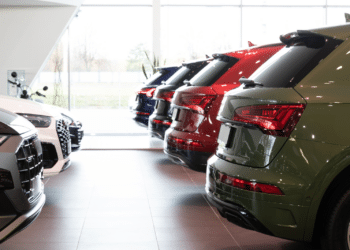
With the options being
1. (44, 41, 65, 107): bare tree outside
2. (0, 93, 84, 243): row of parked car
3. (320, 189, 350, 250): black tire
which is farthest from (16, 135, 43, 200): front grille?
(44, 41, 65, 107): bare tree outside

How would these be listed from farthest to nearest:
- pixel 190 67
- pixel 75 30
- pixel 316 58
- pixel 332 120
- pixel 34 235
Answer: pixel 75 30
pixel 190 67
pixel 34 235
pixel 316 58
pixel 332 120

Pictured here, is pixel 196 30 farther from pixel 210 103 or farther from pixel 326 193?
pixel 326 193

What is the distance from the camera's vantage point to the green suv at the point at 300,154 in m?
2.77

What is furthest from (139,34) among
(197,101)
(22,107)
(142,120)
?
(197,101)

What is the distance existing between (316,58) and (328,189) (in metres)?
0.82

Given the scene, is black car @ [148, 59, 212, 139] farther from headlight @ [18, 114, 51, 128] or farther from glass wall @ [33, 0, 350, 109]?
glass wall @ [33, 0, 350, 109]

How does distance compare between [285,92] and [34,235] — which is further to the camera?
[34,235]

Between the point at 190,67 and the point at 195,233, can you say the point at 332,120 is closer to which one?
the point at 195,233

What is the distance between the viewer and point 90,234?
4254 mm

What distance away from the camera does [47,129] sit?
5.32 metres

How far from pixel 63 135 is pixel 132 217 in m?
1.40

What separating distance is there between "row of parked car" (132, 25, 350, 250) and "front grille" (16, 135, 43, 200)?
118cm

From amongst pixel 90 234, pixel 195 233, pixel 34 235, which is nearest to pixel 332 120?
pixel 195 233

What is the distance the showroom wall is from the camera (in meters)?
13.4
